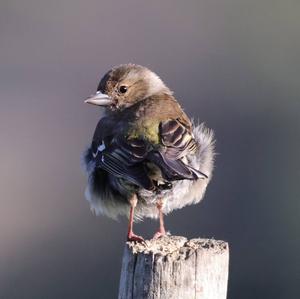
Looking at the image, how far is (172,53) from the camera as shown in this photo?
1566cm

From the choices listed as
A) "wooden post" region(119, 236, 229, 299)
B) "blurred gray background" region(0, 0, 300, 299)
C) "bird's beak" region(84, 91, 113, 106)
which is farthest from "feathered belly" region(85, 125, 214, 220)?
"blurred gray background" region(0, 0, 300, 299)

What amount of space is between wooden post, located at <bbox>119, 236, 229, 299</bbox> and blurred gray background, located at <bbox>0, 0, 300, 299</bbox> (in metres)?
4.41

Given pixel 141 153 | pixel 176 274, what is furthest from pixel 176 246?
pixel 141 153

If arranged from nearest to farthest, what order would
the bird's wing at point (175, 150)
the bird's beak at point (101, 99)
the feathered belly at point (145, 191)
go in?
the bird's wing at point (175, 150) → the feathered belly at point (145, 191) → the bird's beak at point (101, 99)

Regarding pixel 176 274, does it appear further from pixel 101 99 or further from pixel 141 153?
pixel 101 99

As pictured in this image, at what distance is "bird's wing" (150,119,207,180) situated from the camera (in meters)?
5.97

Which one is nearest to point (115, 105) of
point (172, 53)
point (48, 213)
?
point (48, 213)

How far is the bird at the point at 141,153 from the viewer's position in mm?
6191

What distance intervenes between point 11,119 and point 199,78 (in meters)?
2.71

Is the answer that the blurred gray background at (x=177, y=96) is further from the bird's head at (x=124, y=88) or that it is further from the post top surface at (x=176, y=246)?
the post top surface at (x=176, y=246)

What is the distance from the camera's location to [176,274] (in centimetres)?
493

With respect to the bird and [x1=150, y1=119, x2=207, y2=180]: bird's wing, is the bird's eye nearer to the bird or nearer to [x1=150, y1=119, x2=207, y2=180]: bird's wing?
the bird

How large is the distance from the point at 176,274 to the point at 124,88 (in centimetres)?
262

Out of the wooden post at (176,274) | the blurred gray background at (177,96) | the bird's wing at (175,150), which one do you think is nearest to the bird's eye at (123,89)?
the bird's wing at (175,150)
